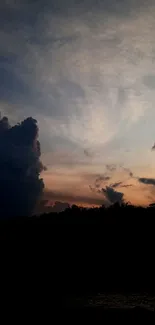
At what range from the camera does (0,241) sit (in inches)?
5187

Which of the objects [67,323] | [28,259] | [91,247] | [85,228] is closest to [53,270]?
[28,259]

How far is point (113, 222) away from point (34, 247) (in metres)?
36.0

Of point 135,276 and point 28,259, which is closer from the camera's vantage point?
point 135,276

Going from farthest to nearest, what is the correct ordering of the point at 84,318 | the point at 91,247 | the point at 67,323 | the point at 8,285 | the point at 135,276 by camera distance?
the point at 91,247
the point at 135,276
the point at 8,285
the point at 67,323
the point at 84,318

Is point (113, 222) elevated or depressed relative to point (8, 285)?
elevated

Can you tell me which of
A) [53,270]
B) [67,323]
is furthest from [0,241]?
[67,323]

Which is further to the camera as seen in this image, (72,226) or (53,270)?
(72,226)

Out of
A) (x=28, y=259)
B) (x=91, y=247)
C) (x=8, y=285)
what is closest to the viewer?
(x=8, y=285)

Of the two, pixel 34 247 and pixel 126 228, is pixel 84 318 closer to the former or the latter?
pixel 34 247

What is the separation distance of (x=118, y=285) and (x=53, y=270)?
27.0 meters

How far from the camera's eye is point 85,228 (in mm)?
141625

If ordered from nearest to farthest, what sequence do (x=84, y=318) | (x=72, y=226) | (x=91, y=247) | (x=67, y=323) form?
1. (x=84, y=318)
2. (x=67, y=323)
3. (x=91, y=247)
4. (x=72, y=226)

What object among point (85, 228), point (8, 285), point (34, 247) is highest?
point (85, 228)

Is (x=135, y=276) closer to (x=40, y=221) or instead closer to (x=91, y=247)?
(x=91, y=247)
